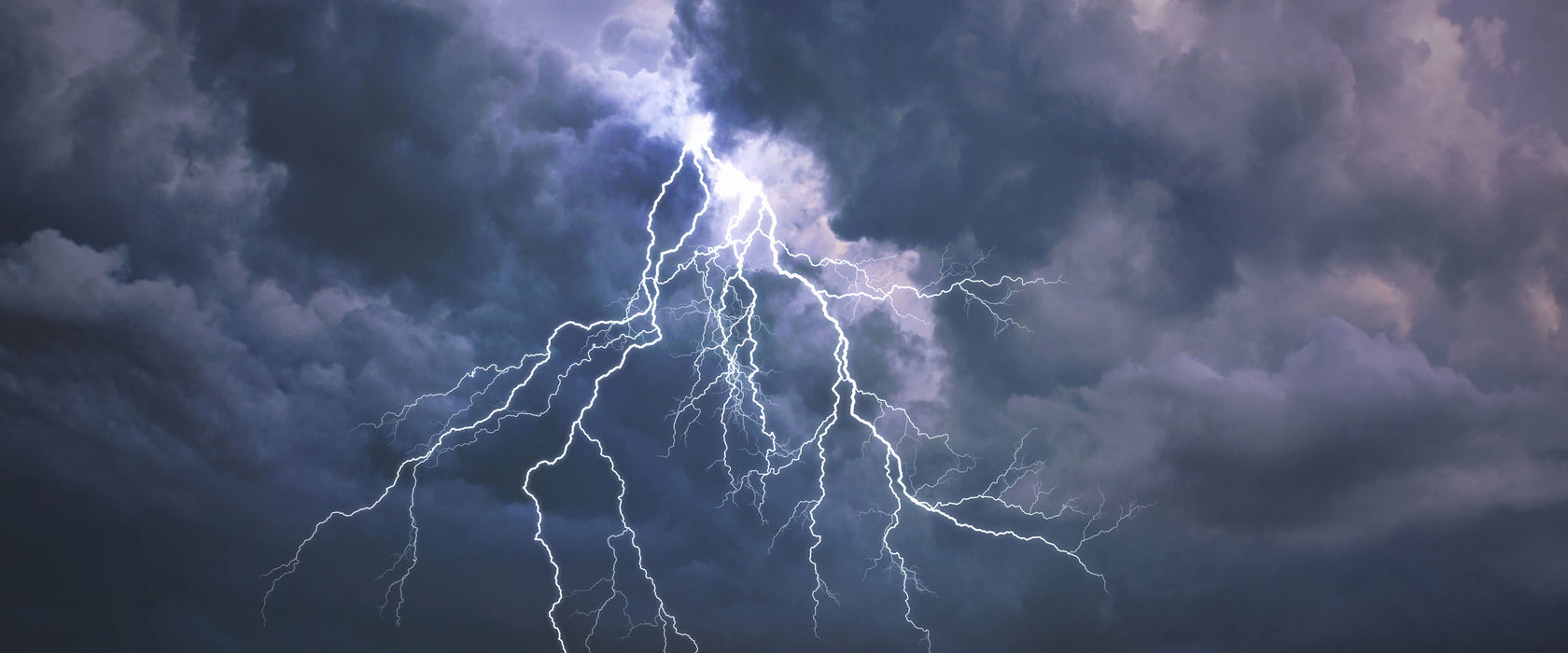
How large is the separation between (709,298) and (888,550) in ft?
21.5

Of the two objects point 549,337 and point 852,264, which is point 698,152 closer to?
point 852,264

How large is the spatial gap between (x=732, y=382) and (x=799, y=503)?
3259 millimetres

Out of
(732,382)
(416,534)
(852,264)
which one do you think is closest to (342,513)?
(416,534)

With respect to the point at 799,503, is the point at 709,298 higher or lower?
higher

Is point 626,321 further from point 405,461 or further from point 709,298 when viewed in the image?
point 405,461

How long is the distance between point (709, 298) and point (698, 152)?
2906 millimetres

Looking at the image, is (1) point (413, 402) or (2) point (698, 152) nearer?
(2) point (698, 152)

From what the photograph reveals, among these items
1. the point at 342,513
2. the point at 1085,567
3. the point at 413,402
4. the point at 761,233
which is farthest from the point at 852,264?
the point at 342,513

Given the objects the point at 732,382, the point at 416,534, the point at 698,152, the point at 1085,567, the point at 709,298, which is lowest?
the point at 1085,567

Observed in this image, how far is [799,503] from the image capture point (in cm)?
1855

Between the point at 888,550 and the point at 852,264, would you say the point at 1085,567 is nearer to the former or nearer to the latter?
the point at 888,550

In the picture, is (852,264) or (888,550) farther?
(888,550)

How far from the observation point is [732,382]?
17453 mm

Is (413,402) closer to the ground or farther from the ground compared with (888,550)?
farther from the ground
